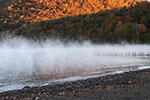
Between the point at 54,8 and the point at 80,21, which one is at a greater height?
the point at 54,8

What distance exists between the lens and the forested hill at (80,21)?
67188 millimetres

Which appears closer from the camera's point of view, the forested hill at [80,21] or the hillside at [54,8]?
the forested hill at [80,21]

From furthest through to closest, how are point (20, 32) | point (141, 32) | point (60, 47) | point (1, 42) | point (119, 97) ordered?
point (1, 42), point (20, 32), point (60, 47), point (141, 32), point (119, 97)

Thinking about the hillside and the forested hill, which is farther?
the hillside

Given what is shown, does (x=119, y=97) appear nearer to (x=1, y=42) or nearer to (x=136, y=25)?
(x=136, y=25)

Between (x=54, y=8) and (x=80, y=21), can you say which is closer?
(x=80, y=21)

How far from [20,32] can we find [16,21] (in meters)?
13.1

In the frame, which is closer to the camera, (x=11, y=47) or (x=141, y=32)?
(x=141, y=32)

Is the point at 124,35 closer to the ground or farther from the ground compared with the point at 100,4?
closer to the ground

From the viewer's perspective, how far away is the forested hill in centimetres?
6719

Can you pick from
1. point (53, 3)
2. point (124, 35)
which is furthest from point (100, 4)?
point (124, 35)

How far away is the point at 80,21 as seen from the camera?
100 metres

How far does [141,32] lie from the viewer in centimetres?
6150

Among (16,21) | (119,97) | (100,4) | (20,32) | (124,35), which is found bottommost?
(119,97)
